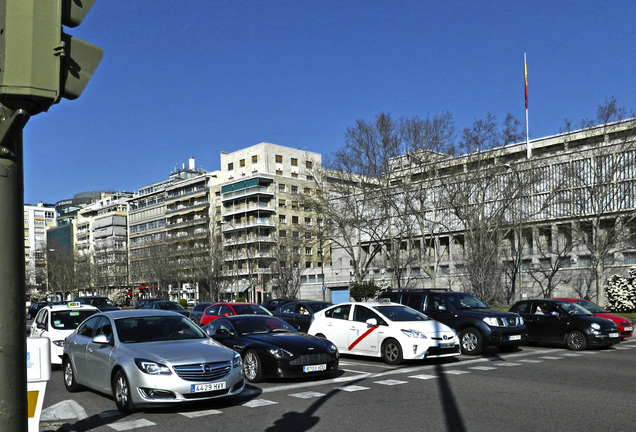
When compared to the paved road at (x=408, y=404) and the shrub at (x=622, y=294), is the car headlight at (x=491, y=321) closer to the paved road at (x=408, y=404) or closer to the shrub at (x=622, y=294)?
the paved road at (x=408, y=404)

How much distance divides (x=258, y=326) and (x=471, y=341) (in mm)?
6943

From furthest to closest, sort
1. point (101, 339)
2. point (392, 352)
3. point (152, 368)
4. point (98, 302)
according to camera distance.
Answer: point (98, 302) → point (392, 352) → point (101, 339) → point (152, 368)

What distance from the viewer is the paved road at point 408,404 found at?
795 cm

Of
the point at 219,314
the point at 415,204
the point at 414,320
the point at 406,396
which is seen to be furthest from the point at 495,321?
the point at 415,204

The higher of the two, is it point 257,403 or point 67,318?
point 67,318

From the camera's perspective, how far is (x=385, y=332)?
15.0 metres

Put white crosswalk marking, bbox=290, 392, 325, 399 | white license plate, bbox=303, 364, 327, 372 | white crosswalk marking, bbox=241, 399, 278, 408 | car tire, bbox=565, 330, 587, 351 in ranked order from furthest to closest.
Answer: car tire, bbox=565, 330, 587, 351
white license plate, bbox=303, 364, 327, 372
white crosswalk marking, bbox=290, 392, 325, 399
white crosswalk marking, bbox=241, 399, 278, 408

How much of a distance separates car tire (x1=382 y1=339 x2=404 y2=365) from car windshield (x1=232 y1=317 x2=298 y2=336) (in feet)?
8.81

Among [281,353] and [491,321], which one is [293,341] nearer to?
[281,353]

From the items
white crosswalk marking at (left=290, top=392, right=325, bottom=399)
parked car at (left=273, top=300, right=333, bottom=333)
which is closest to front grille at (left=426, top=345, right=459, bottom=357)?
white crosswalk marking at (left=290, top=392, right=325, bottom=399)

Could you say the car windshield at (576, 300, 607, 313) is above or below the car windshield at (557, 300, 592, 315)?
below

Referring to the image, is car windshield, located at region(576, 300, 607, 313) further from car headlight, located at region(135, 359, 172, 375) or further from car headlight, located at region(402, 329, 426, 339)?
car headlight, located at region(135, 359, 172, 375)

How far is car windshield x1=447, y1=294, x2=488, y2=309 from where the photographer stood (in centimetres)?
1831

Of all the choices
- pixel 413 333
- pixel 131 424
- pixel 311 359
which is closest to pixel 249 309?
pixel 413 333
